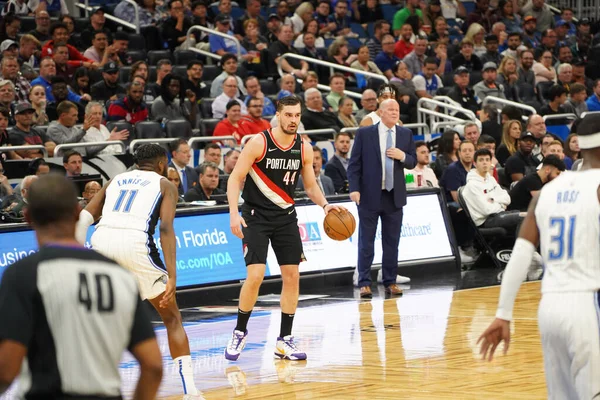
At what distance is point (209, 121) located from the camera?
1702 cm

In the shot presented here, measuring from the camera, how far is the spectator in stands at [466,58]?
74.1 ft

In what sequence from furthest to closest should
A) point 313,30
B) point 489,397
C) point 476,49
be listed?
point 476,49 < point 313,30 < point 489,397

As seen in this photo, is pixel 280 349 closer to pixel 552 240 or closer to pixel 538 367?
pixel 538 367

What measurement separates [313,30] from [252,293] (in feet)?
41.3

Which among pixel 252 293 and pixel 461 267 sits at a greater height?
pixel 252 293

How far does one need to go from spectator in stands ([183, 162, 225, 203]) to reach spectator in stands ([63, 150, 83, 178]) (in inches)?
53.2

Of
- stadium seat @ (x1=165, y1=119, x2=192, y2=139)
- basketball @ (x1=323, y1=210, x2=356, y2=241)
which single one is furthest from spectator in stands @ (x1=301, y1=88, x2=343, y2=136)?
basketball @ (x1=323, y1=210, x2=356, y2=241)

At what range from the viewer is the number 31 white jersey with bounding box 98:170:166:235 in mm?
7906

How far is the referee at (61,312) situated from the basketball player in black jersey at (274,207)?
5.63m

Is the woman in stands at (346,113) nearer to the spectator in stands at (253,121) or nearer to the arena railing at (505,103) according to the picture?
the spectator in stands at (253,121)

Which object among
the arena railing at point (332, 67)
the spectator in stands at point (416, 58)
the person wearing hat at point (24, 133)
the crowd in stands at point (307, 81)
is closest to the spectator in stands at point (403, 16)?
the crowd in stands at point (307, 81)

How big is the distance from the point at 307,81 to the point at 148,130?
→ 3.58 m

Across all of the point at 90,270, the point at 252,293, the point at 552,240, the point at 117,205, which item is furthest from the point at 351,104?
the point at 90,270

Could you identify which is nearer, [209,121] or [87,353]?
[87,353]
